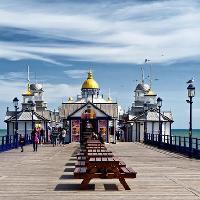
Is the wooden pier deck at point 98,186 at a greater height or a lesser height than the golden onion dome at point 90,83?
lesser

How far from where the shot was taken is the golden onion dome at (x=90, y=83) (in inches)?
3223

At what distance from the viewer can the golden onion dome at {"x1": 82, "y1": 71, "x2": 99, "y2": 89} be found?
81875 mm

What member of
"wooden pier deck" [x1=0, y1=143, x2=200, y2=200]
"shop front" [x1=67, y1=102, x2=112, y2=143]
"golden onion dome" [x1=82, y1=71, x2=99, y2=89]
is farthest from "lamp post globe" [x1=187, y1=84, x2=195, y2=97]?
"golden onion dome" [x1=82, y1=71, x2=99, y2=89]

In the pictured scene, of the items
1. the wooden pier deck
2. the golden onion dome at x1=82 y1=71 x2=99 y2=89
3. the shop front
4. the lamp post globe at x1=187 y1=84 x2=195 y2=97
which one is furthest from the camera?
the golden onion dome at x1=82 y1=71 x2=99 y2=89

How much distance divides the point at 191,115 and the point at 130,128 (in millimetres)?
45078

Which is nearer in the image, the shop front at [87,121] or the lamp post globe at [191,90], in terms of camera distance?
the lamp post globe at [191,90]

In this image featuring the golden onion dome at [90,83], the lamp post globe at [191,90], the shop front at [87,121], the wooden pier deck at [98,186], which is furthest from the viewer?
the golden onion dome at [90,83]

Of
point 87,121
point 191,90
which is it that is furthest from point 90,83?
point 191,90

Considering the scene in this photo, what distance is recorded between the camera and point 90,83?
82188 millimetres

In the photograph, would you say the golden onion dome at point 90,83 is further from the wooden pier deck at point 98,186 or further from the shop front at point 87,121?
the wooden pier deck at point 98,186

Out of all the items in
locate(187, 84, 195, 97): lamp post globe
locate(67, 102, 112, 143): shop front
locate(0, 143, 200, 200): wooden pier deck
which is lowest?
locate(0, 143, 200, 200): wooden pier deck

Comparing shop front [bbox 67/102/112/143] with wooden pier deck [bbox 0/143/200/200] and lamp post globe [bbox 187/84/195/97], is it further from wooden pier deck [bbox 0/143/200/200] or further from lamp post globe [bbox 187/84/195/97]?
wooden pier deck [bbox 0/143/200/200]

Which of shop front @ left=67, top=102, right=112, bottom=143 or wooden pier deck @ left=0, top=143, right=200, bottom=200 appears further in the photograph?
shop front @ left=67, top=102, right=112, bottom=143

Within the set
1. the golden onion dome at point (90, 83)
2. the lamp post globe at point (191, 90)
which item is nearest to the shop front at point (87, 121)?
the golden onion dome at point (90, 83)
